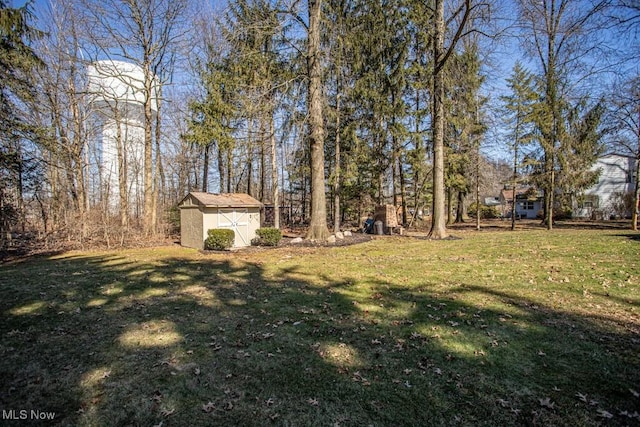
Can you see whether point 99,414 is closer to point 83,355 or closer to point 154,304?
point 83,355

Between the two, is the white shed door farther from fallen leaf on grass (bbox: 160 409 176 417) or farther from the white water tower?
fallen leaf on grass (bbox: 160 409 176 417)

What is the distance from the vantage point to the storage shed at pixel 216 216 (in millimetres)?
13844

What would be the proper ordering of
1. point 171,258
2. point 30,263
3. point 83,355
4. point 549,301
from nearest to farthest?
point 83,355, point 549,301, point 30,263, point 171,258

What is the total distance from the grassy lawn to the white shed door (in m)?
7.04

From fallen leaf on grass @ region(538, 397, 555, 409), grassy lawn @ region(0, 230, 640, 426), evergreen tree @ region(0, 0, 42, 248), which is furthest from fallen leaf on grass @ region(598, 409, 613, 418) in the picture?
evergreen tree @ region(0, 0, 42, 248)

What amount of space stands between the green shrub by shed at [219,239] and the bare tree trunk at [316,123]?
136 inches

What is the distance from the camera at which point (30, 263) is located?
9.82 meters

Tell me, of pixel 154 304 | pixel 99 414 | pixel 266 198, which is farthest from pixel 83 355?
pixel 266 198

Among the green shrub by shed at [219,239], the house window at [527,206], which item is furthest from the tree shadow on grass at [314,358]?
the house window at [527,206]

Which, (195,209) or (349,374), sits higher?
(195,209)

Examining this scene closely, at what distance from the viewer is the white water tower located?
52.9ft

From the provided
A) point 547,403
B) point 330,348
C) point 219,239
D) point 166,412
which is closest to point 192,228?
point 219,239

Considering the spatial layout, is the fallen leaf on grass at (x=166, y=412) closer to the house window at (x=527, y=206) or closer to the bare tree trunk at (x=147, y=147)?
the bare tree trunk at (x=147, y=147)

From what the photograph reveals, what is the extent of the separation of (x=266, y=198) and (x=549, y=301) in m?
31.0
